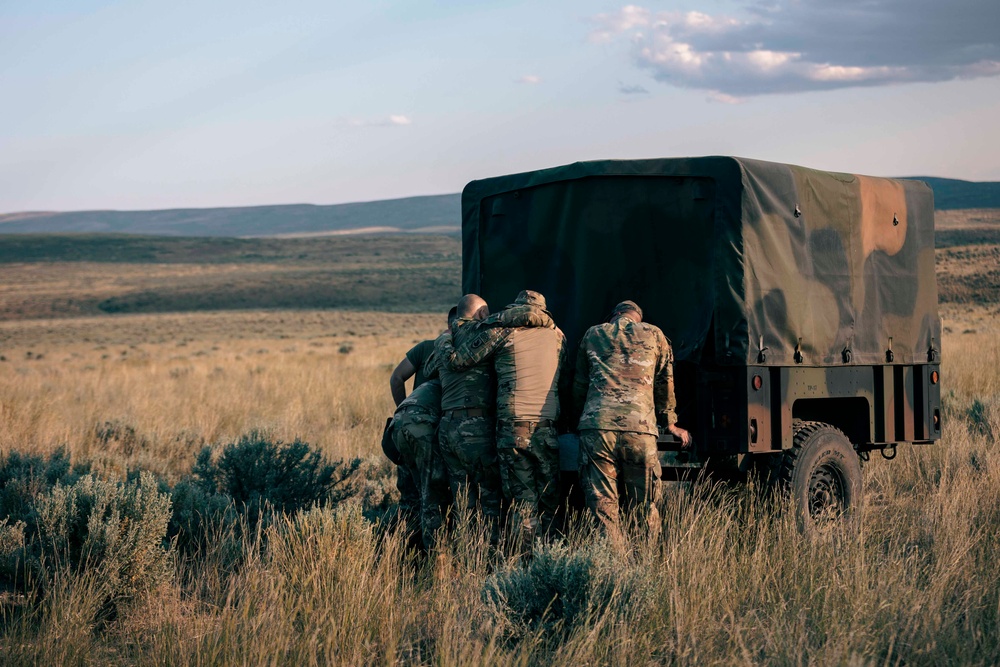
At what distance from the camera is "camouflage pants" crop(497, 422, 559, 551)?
6.39m

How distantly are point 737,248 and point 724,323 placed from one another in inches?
19.7

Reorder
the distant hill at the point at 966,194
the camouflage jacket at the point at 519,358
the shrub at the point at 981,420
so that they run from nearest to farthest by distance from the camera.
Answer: the camouflage jacket at the point at 519,358 < the shrub at the point at 981,420 < the distant hill at the point at 966,194

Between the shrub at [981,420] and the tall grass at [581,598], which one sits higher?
the tall grass at [581,598]

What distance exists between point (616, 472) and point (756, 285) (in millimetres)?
1620

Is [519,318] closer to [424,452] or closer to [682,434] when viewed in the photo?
[424,452]

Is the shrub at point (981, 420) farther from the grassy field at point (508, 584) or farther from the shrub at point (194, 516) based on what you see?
the shrub at point (194, 516)

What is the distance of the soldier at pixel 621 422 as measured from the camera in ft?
20.4

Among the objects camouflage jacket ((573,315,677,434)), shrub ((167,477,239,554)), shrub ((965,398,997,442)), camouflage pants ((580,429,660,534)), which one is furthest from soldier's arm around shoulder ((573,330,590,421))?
shrub ((965,398,997,442))

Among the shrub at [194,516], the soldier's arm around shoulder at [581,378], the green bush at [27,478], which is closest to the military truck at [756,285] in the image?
the soldier's arm around shoulder at [581,378]

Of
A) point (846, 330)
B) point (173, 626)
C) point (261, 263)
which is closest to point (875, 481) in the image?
point (846, 330)

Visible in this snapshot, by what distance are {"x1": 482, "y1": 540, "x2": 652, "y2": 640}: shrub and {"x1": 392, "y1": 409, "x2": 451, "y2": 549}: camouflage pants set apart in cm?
146

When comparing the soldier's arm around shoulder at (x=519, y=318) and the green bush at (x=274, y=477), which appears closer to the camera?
the soldier's arm around shoulder at (x=519, y=318)

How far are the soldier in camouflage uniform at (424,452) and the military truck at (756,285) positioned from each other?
57.5 inches

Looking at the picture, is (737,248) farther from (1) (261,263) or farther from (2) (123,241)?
(2) (123,241)
